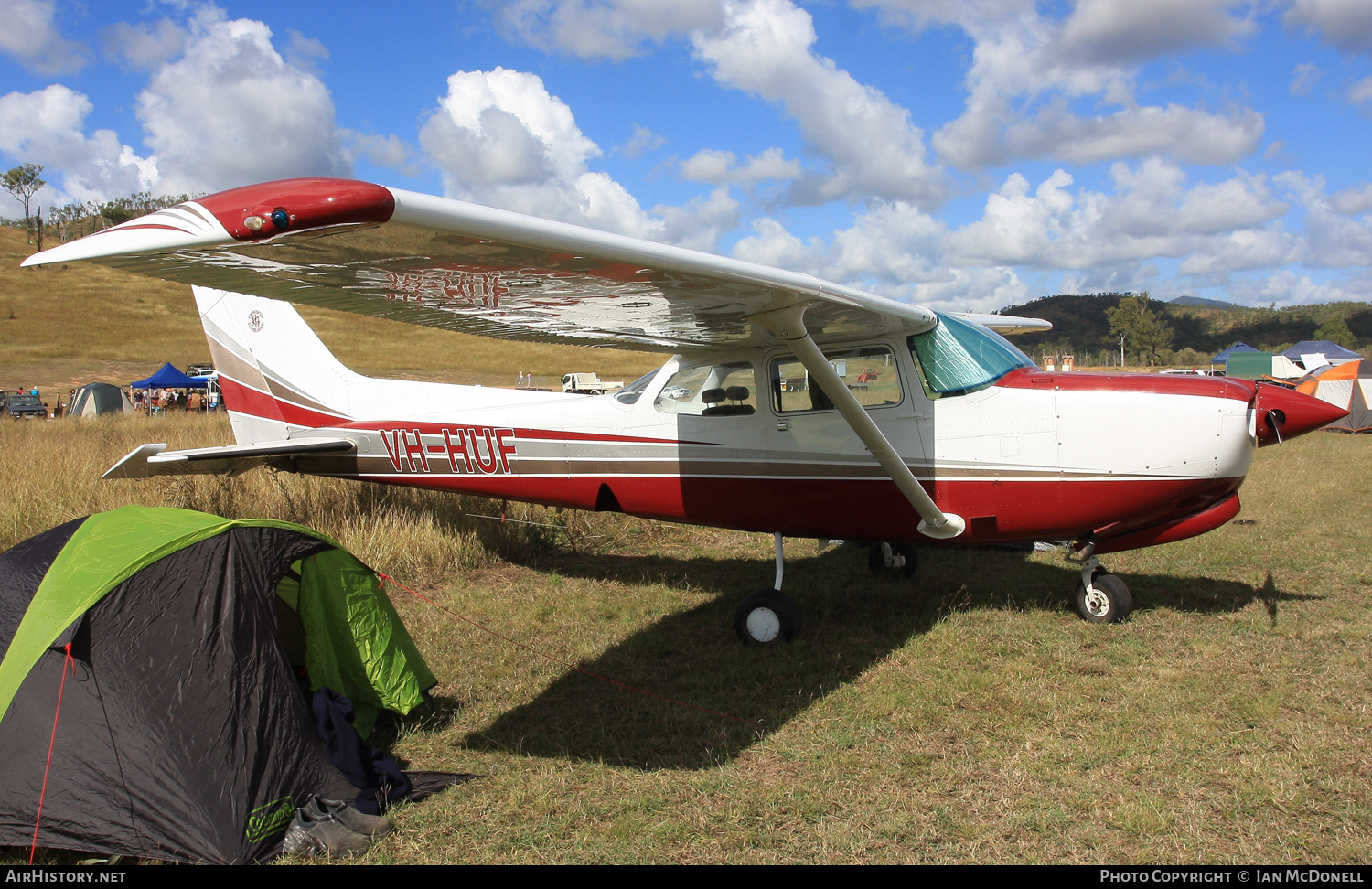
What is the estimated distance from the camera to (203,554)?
383cm

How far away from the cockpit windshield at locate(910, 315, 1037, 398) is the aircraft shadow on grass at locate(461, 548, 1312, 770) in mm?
1915

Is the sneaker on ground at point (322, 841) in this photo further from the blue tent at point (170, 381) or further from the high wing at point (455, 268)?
the blue tent at point (170, 381)

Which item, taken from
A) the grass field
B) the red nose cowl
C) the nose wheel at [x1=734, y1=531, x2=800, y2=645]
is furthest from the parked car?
the red nose cowl

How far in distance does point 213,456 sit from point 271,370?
49.6 inches

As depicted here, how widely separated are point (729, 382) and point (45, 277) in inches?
3582

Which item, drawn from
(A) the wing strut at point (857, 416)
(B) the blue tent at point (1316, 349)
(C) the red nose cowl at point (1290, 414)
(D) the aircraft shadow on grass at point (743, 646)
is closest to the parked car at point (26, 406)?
(D) the aircraft shadow on grass at point (743, 646)

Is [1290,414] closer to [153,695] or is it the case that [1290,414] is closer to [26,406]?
[153,695]

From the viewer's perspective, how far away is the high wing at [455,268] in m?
2.54

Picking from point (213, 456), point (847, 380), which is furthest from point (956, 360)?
point (213, 456)

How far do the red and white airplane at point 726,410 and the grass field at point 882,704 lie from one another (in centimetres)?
76

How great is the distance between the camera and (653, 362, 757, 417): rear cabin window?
632cm

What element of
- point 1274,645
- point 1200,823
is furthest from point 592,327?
point 1274,645

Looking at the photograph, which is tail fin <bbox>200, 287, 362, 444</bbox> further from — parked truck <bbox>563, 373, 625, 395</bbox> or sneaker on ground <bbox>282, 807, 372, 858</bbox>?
parked truck <bbox>563, 373, 625, 395</bbox>
